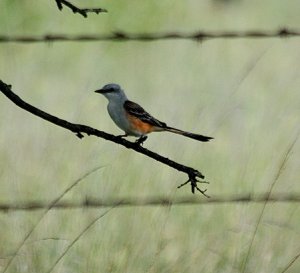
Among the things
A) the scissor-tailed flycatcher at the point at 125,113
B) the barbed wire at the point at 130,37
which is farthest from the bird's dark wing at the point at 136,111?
the barbed wire at the point at 130,37

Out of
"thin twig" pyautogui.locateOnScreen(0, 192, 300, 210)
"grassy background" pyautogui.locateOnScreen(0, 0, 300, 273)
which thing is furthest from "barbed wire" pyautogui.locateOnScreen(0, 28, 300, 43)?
"thin twig" pyautogui.locateOnScreen(0, 192, 300, 210)

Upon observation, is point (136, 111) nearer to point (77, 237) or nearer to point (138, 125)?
point (138, 125)

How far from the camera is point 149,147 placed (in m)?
4.91

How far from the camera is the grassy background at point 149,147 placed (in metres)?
3.81

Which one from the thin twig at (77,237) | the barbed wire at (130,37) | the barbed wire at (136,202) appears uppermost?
the barbed wire at (130,37)

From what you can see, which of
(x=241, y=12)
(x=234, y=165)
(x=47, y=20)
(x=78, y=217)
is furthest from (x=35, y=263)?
(x=241, y=12)

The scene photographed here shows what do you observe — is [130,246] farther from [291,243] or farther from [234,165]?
[234,165]

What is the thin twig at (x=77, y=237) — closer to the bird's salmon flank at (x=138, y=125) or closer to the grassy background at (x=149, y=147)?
the grassy background at (x=149, y=147)

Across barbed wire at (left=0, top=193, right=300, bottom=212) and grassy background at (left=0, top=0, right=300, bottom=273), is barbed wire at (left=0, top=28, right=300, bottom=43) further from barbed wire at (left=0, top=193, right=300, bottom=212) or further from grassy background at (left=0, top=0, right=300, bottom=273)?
barbed wire at (left=0, top=193, right=300, bottom=212)

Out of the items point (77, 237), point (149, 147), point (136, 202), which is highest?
point (149, 147)

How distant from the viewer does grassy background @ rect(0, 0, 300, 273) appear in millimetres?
3814

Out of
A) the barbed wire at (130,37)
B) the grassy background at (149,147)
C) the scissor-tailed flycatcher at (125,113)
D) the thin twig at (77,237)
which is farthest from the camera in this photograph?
the barbed wire at (130,37)

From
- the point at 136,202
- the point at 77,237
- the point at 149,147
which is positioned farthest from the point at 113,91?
the point at 149,147

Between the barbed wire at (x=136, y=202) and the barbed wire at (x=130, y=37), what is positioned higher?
the barbed wire at (x=130, y=37)
